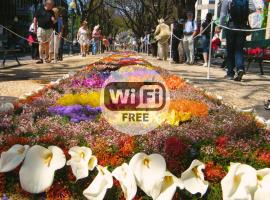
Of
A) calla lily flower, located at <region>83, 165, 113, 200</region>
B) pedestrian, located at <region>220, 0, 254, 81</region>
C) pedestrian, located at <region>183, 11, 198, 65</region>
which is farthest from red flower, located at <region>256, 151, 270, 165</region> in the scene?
pedestrian, located at <region>183, 11, 198, 65</region>

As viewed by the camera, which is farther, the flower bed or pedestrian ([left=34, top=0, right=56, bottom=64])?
pedestrian ([left=34, top=0, right=56, bottom=64])

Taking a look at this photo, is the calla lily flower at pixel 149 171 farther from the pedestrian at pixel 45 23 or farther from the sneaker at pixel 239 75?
the pedestrian at pixel 45 23

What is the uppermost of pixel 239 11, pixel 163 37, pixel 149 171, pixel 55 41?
pixel 239 11

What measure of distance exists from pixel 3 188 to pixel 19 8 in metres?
66.3

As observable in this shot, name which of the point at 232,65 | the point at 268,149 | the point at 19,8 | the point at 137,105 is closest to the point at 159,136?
the point at 268,149

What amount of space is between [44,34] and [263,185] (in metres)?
13.7

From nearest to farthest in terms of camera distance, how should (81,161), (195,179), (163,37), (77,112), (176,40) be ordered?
1. (195,179)
2. (81,161)
3. (77,112)
4. (176,40)
5. (163,37)

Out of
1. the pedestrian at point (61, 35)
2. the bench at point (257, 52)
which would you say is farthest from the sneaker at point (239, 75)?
the pedestrian at point (61, 35)

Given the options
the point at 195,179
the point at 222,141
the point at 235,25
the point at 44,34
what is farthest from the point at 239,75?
the point at 195,179

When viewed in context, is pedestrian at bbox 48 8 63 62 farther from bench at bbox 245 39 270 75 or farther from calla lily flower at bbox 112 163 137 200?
calla lily flower at bbox 112 163 137 200

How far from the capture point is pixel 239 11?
11.0 meters

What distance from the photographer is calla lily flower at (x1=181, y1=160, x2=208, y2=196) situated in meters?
2.94

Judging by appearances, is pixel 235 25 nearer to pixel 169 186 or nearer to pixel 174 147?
pixel 174 147

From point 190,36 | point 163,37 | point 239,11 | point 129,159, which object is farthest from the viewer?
point 163,37
